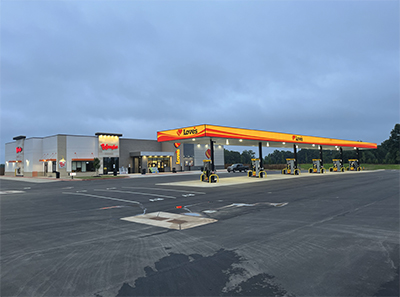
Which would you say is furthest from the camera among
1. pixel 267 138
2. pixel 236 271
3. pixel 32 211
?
pixel 267 138

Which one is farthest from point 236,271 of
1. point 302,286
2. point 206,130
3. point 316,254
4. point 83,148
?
point 83,148

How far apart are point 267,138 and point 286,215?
2362 cm

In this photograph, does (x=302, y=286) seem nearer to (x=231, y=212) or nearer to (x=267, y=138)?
(x=231, y=212)

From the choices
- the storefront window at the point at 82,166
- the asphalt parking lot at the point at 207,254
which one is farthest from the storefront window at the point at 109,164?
the asphalt parking lot at the point at 207,254

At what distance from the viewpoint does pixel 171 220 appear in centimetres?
921

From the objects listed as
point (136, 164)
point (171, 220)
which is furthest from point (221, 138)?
point (136, 164)

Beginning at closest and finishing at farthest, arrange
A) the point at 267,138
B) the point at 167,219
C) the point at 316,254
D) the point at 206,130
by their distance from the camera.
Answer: the point at 316,254
the point at 167,219
the point at 206,130
the point at 267,138

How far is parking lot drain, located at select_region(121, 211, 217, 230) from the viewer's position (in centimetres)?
846

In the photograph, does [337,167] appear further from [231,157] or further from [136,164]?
[231,157]

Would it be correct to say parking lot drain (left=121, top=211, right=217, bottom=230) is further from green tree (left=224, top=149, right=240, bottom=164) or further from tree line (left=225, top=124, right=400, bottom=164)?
green tree (left=224, top=149, right=240, bottom=164)

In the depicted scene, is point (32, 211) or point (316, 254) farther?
point (32, 211)

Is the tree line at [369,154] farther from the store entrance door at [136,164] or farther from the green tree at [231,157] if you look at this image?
the store entrance door at [136,164]

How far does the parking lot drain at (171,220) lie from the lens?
846 centimetres

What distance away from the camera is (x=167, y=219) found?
30.9ft
